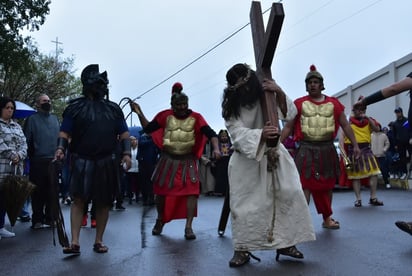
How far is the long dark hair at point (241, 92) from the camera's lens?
4.88m

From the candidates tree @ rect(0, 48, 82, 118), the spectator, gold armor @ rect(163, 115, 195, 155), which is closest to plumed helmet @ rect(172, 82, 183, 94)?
gold armor @ rect(163, 115, 195, 155)

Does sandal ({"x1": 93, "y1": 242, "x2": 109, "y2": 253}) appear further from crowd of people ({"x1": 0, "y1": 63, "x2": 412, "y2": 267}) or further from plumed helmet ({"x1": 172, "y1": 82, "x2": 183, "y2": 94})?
plumed helmet ({"x1": 172, "y1": 82, "x2": 183, "y2": 94})

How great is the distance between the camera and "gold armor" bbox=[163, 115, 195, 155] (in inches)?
279

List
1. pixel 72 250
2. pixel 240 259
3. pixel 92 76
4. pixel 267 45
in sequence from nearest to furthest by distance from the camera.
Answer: pixel 267 45 → pixel 240 259 → pixel 72 250 → pixel 92 76

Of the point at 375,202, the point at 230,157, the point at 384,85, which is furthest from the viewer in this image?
the point at 384,85

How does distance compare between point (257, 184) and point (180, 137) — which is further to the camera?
point (180, 137)

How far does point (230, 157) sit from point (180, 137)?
3.67ft

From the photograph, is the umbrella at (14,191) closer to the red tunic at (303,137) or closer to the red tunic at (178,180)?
the red tunic at (178,180)

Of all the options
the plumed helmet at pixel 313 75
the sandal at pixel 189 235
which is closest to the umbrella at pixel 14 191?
the sandal at pixel 189 235

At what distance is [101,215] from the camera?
5.73 m

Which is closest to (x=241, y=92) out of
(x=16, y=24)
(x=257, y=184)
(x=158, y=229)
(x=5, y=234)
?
(x=257, y=184)

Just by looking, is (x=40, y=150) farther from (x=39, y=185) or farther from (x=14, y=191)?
(x=14, y=191)

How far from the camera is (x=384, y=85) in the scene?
2080 cm

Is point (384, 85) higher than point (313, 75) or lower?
higher
